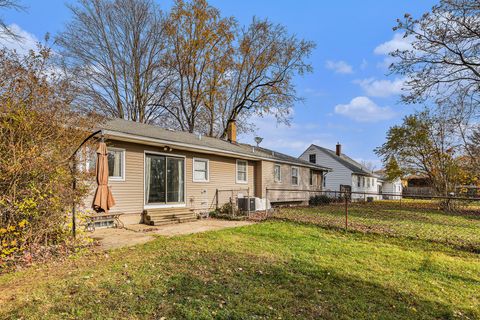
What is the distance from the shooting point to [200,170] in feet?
39.0

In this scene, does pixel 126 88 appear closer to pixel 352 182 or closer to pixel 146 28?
pixel 146 28

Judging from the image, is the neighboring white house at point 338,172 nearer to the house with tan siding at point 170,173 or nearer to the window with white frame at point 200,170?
the house with tan siding at point 170,173

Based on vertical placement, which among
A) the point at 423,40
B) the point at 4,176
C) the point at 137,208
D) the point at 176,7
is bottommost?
the point at 137,208

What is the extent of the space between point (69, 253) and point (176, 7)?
20871 millimetres

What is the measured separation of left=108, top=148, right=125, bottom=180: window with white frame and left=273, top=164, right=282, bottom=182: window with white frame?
9.65 m

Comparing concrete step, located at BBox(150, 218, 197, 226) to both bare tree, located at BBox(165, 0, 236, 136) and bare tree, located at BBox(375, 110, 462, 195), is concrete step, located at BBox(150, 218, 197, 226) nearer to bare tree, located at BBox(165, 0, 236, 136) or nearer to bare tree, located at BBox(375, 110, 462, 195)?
bare tree, located at BBox(165, 0, 236, 136)

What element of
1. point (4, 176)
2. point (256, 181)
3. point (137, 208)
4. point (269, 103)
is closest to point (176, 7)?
point (269, 103)

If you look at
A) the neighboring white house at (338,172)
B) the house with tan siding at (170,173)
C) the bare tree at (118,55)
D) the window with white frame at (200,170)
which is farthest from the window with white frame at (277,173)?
the neighboring white house at (338,172)

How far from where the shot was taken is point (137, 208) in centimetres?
932

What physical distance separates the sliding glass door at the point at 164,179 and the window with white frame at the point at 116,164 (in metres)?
0.96

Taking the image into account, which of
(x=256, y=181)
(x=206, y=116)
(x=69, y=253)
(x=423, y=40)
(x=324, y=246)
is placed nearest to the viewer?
(x=69, y=253)

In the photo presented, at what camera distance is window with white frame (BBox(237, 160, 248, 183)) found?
14281 millimetres

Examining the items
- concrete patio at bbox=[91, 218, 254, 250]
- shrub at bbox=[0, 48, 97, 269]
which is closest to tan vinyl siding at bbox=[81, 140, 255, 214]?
concrete patio at bbox=[91, 218, 254, 250]

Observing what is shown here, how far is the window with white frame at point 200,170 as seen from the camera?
11594 mm
